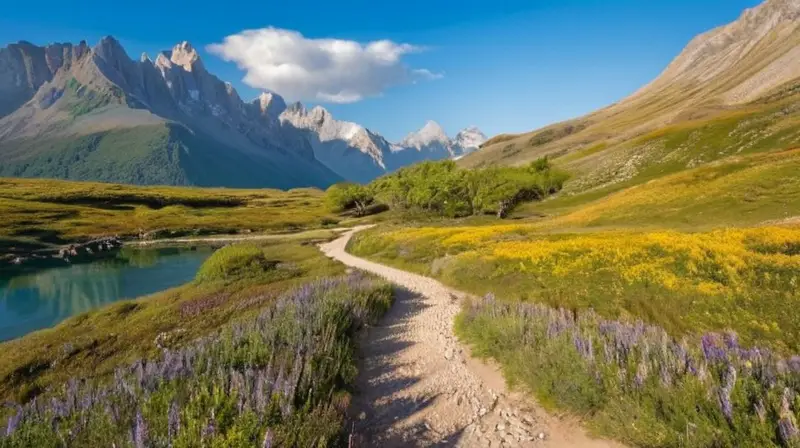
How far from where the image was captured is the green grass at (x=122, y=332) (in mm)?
14461

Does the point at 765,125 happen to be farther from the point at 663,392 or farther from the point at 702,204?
the point at 663,392

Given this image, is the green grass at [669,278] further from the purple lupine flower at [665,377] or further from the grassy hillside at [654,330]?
the purple lupine flower at [665,377]

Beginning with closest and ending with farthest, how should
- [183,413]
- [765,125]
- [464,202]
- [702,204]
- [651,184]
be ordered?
[183,413] < [702,204] < [651,184] < [765,125] < [464,202]

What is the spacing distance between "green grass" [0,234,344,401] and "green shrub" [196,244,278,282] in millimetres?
1467

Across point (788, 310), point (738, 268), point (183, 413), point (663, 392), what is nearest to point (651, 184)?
point (738, 268)

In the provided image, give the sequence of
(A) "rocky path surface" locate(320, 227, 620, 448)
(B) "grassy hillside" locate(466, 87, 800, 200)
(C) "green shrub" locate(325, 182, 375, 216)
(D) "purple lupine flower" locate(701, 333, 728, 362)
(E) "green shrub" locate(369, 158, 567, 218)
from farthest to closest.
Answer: (C) "green shrub" locate(325, 182, 375, 216)
(E) "green shrub" locate(369, 158, 567, 218)
(B) "grassy hillside" locate(466, 87, 800, 200)
(A) "rocky path surface" locate(320, 227, 620, 448)
(D) "purple lupine flower" locate(701, 333, 728, 362)

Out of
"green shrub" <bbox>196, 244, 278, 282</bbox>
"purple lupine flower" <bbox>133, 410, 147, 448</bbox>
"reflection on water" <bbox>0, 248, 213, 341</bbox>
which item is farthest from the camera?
"reflection on water" <bbox>0, 248, 213, 341</bbox>

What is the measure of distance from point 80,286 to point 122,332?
32.5m

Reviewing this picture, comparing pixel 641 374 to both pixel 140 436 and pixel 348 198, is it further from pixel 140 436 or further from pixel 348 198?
pixel 348 198

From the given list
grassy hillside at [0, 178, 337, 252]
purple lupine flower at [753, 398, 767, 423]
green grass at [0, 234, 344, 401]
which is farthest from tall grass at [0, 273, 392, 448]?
grassy hillside at [0, 178, 337, 252]

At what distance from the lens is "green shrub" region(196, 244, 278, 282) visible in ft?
102

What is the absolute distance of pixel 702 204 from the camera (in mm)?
36219

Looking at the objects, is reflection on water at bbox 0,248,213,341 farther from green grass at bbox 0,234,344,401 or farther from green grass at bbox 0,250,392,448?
green grass at bbox 0,250,392,448

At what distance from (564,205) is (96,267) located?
6893 cm
